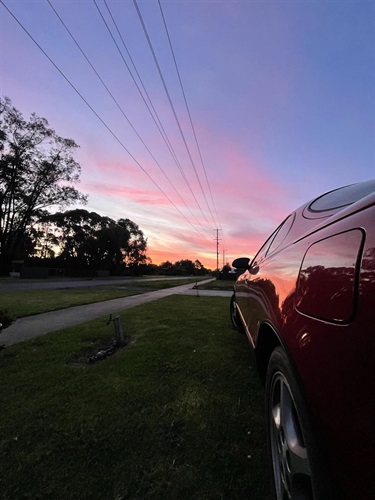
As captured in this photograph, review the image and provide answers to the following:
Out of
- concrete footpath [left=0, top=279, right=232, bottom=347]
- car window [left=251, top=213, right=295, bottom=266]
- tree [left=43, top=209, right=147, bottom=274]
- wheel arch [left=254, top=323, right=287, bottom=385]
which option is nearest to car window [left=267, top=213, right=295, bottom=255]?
car window [left=251, top=213, right=295, bottom=266]

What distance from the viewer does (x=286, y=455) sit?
1.40 metres

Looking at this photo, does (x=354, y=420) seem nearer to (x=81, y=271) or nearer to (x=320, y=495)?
(x=320, y=495)

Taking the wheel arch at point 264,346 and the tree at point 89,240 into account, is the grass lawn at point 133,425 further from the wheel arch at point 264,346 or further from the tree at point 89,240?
the tree at point 89,240

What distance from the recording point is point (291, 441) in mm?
1317

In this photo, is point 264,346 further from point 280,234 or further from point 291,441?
point 280,234

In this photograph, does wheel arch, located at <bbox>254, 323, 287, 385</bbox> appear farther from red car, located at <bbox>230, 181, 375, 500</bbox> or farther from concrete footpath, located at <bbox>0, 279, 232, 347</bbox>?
concrete footpath, located at <bbox>0, 279, 232, 347</bbox>

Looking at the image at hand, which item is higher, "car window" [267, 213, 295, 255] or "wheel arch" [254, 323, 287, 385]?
"car window" [267, 213, 295, 255]

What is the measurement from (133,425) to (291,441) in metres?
1.50

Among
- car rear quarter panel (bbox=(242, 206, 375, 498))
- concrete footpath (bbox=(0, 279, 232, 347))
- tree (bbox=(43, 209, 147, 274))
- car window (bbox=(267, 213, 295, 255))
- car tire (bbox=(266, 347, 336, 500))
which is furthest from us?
tree (bbox=(43, 209, 147, 274))

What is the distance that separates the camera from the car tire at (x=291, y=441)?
999 millimetres

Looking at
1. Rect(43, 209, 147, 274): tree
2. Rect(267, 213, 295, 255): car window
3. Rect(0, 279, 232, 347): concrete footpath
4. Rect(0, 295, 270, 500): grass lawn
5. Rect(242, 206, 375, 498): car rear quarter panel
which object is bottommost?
Rect(0, 295, 270, 500): grass lawn

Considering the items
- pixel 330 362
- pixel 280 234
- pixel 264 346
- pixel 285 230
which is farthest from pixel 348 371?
pixel 280 234

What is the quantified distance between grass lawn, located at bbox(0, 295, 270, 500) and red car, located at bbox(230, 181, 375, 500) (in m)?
0.58

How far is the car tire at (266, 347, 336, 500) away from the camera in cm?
100
